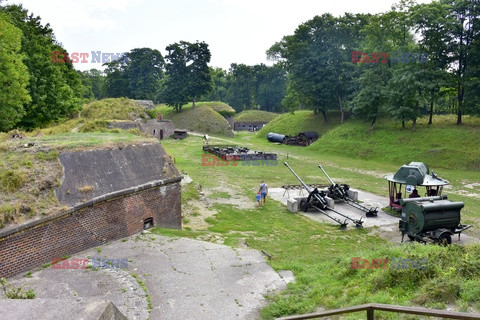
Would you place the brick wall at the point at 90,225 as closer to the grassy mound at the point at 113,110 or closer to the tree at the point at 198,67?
the grassy mound at the point at 113,110

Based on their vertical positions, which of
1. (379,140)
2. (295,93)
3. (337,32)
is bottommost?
(379,140)

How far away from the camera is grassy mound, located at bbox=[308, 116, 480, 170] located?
97.6 feet

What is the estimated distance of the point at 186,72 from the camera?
5981cm

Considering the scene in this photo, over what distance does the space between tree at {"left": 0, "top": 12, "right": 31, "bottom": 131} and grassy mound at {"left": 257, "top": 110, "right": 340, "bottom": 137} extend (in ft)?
119

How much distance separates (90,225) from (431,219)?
10927mm

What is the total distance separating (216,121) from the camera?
194ft

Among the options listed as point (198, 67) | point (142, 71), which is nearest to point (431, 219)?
Result: point (198, 67)

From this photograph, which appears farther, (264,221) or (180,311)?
(264,221)

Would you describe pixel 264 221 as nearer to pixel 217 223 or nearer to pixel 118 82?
pixel 217 223

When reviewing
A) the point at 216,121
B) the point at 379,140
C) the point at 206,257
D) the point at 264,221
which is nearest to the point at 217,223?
the point at 264,221

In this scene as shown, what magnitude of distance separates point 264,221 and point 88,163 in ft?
25.6

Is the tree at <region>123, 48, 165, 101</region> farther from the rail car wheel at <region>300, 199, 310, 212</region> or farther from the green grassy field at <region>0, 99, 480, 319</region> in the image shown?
the rail car wheel at <region>300, 199, 310, 212</region>

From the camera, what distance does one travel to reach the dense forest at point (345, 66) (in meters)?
26.7

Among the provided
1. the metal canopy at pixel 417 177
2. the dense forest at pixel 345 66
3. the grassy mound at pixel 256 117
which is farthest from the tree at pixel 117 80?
the metal canopy at pixel 417 177
